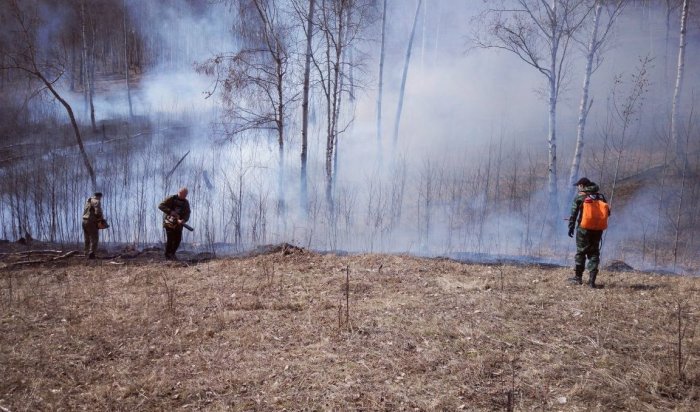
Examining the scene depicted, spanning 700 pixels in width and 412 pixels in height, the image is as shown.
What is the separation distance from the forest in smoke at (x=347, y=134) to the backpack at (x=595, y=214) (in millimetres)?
5156

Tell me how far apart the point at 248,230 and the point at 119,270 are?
472cm

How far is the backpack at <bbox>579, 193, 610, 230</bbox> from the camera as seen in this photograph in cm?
711

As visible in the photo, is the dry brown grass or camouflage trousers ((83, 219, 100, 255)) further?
camouflage trousers ((83, 219, 100, 255))

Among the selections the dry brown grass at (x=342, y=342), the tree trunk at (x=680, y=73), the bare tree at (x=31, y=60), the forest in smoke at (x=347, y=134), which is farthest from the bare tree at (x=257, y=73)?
the tree trunk at (x=680, y=73)

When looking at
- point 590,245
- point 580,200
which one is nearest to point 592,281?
point 590,245

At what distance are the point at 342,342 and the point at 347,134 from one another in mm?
17809

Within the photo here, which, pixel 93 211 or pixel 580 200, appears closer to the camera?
pixel 580 200

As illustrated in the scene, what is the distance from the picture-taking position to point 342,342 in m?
5.22

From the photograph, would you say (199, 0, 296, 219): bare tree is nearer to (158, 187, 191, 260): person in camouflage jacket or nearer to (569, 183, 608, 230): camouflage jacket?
(158, 187, 191, 260): person in camouflage jacket

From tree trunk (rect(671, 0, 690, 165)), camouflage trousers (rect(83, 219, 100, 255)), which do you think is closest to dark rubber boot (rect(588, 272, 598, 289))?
camouflage trousers (rect(83, 219, 100, 255))

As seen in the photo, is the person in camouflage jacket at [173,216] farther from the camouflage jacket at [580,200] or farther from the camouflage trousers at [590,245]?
the camouflage trousers at [590,245]

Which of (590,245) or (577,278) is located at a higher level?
(590,245)

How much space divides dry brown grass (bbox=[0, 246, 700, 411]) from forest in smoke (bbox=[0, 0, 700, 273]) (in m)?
4.65

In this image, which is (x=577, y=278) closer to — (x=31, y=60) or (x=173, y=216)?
(x=173, y=216)
